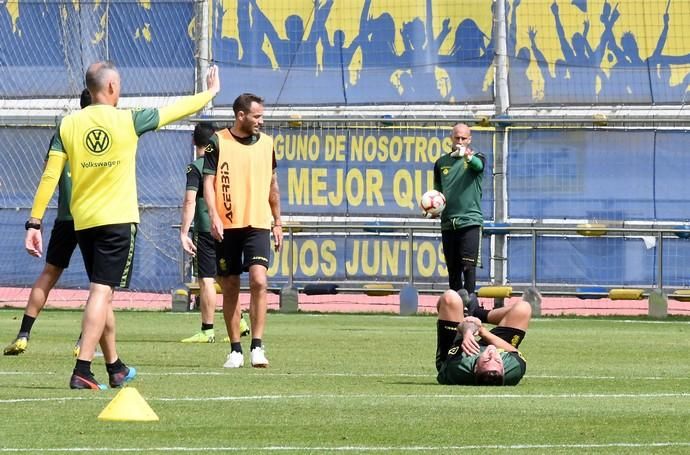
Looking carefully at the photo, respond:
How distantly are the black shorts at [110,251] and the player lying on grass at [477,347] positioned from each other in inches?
80.9

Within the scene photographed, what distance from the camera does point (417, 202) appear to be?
73.5ft

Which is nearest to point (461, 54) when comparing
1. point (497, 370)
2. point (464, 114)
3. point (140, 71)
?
point (464, 114)

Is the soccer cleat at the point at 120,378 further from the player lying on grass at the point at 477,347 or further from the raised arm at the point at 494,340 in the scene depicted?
the raised arm at the point at 494,340

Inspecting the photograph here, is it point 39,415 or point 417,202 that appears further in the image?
point 417,202

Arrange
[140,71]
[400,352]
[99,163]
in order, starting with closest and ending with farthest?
1. [99,163]
2. [400,352]
3. [140,71]

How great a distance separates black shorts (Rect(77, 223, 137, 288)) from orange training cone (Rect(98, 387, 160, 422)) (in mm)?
→ 2075

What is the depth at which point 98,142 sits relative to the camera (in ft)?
32.9

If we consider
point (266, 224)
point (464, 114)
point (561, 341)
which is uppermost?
point (464, 114)

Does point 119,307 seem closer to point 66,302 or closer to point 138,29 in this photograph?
point 66,302

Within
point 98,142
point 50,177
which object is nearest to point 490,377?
point 98,142

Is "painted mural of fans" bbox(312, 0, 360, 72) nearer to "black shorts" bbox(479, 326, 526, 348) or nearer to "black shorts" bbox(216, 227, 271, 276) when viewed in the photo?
"black shorts" bbox(216, 227, 271, 276)

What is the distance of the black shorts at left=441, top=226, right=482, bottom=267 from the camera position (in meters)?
16.4

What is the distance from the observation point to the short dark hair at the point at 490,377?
10.3 m

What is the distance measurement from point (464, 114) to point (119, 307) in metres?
5.46
